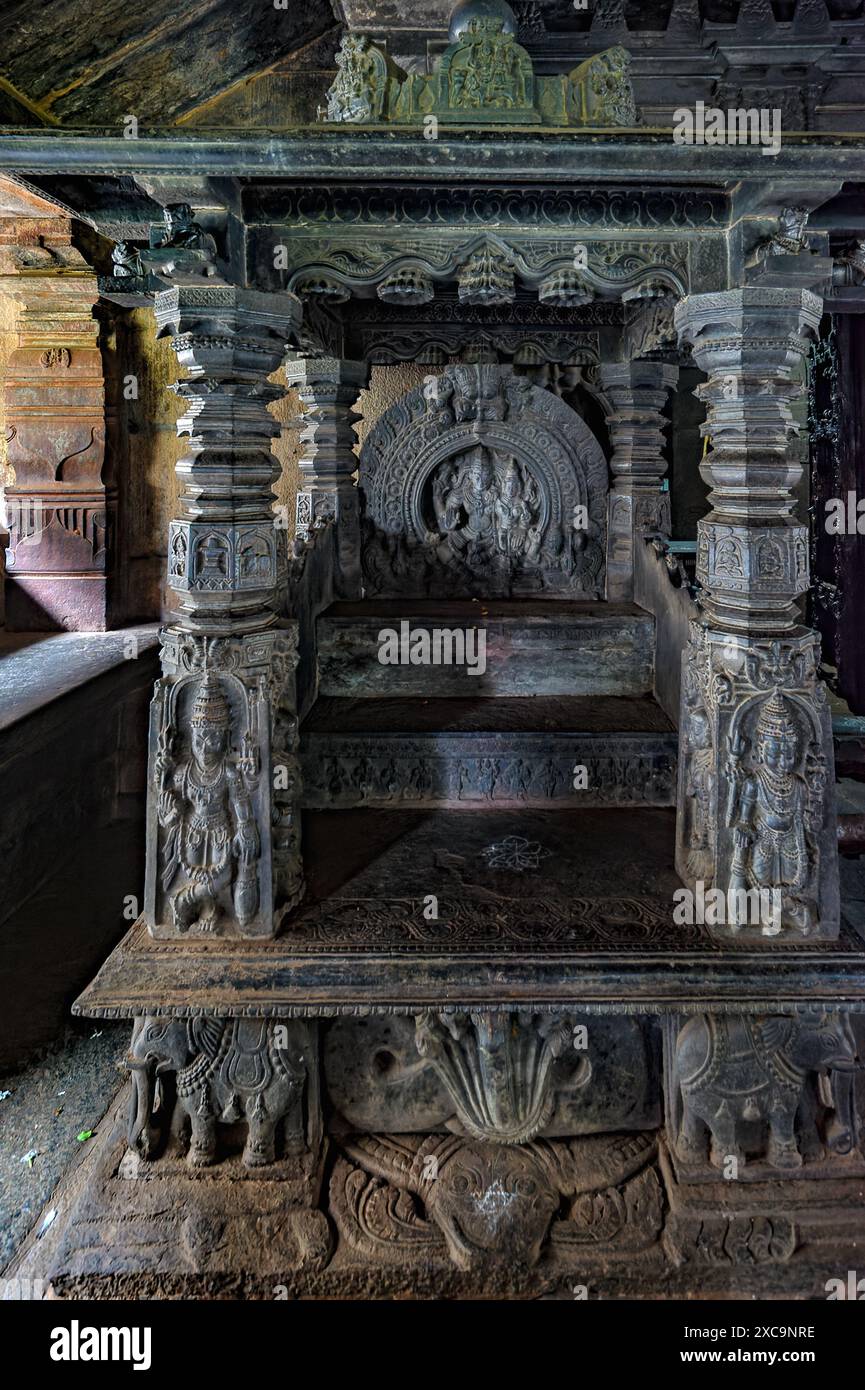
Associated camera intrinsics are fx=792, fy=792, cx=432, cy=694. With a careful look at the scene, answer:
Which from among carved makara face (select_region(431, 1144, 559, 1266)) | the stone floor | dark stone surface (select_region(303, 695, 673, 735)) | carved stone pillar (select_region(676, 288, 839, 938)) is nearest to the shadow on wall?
the stone floor

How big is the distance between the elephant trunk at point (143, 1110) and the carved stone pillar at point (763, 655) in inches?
86.4

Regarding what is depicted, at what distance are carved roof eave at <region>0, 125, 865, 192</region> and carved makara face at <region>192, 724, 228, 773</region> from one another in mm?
1817

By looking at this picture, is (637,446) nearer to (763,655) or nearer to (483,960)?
(763,655)

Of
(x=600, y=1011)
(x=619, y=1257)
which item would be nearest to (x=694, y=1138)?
(x=619, y=1257)

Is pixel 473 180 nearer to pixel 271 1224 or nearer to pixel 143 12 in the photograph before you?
pixel 271 1224

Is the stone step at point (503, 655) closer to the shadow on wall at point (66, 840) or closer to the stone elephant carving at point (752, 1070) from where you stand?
the shadow on wall at point (66, 840)

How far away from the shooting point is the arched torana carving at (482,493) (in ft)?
16.8

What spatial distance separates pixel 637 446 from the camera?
5.06 meters

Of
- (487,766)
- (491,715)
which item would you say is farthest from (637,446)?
(487,766)

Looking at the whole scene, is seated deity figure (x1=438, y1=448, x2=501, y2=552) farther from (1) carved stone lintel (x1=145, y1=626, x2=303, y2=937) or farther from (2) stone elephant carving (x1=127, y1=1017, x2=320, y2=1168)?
(2) stone elephant carving (x1=127, y1=1017, x2=320, y2=1168)

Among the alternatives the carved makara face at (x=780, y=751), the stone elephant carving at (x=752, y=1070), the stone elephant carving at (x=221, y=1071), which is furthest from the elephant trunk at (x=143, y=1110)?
the carved makara face at (x=780, y=751)

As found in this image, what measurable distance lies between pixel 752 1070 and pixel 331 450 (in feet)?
13.7

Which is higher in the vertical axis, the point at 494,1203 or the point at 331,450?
the point at 331,450

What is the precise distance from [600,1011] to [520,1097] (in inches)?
21.7
